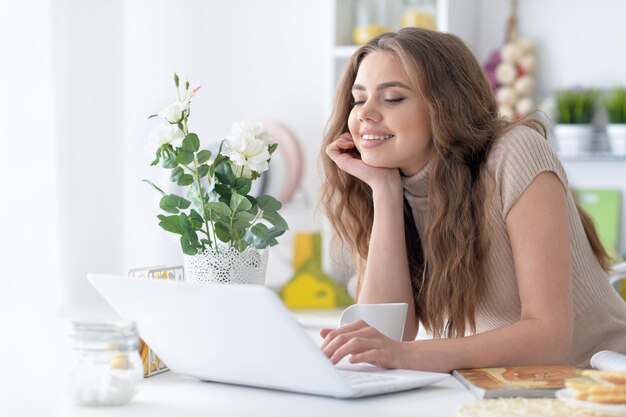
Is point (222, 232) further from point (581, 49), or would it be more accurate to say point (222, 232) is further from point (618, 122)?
point (581, 49)

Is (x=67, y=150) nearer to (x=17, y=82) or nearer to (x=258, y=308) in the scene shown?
(x=17, y=82)

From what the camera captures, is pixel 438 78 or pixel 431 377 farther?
pixel 438 78

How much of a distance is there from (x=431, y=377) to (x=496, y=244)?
0.51m

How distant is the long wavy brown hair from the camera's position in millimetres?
1733

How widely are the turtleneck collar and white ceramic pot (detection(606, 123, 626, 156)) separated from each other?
5.50 feet

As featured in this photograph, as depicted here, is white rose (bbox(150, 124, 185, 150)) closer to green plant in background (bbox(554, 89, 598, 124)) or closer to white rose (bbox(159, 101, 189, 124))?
white rose (bbox(159, 101, 189, 124))

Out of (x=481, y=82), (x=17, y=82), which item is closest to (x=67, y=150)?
(x=17, y=82)

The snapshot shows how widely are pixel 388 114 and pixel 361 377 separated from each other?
0.63m

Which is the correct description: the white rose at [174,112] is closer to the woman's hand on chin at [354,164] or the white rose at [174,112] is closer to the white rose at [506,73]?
the woman's hand on chin at [354,164]

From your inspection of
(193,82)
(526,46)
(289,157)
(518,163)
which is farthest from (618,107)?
(518,163)

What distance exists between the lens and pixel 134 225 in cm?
389

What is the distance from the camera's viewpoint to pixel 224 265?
1.41 meters

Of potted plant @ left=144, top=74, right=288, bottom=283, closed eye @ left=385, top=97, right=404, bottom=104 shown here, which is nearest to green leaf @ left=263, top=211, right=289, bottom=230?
potted plant @ left=144, top=74, right=288, bottom=283

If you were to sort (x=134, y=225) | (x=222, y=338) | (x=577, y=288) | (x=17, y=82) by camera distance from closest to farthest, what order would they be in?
(x=222, y=338) < (x=577, y=288) < (x=17, y=82) < (x=134, y=225)
